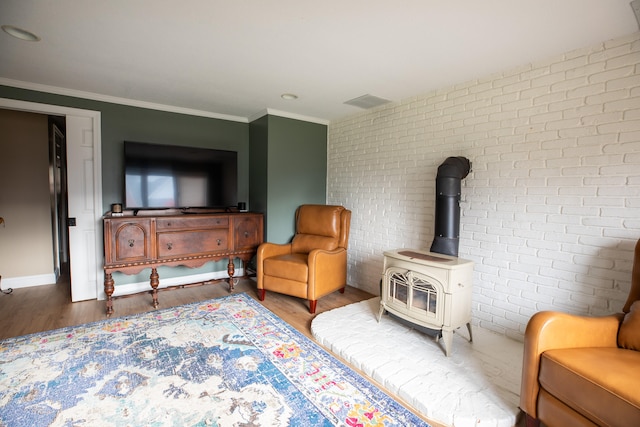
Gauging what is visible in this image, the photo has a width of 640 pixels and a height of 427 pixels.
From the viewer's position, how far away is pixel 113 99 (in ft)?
10.8

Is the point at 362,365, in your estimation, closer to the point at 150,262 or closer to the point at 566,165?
→ the point at 566,165

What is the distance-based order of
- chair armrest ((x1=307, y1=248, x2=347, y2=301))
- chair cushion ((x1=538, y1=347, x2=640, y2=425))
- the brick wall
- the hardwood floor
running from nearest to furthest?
1. chair cushion ((x1=538, y1=347, x2=640, y2=425))
2. the brick wall
3. the hardwood floor
4. chair armrest ((x1=307, y1=248, x2=347, y2=301))

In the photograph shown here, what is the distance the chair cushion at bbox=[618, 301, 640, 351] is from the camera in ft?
4.97

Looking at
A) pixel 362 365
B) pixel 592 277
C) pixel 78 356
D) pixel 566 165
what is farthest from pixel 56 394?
pixel 566 165

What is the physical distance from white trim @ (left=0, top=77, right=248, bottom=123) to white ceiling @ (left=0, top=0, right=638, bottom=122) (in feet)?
0.09

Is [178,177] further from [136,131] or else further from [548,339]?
[548,339]

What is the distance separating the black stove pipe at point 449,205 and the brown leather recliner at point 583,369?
1.08 m

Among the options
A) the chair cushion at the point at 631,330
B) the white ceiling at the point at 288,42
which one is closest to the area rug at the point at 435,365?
the chair cushion at the point at 631,330

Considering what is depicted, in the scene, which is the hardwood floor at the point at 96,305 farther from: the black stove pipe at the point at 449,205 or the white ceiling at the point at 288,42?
the white ceiling at the point at 288,42

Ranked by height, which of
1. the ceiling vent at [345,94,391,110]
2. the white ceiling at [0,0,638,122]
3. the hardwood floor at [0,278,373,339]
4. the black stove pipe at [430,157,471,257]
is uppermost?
the ceiling vent at [345,94,391,110]

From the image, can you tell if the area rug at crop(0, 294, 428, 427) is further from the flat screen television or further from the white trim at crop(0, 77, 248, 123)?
the white trim at crop(0, 77, 248, 123)

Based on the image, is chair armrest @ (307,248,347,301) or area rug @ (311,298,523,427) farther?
chair armrest @ (307,248,347,301)

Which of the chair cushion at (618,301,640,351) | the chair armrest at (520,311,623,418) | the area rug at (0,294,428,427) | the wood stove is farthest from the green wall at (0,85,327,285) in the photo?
the chair cushion at (618,301,640,351)

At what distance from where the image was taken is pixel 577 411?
132 cm
